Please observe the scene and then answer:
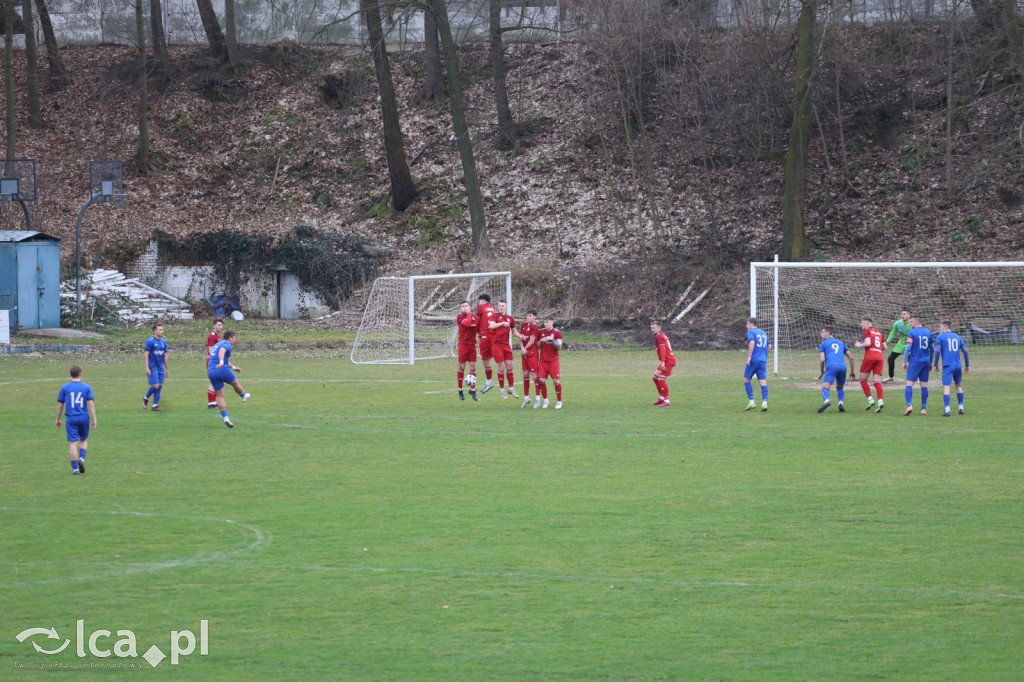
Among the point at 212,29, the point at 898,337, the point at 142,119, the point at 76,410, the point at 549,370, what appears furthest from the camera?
the point at 212,29

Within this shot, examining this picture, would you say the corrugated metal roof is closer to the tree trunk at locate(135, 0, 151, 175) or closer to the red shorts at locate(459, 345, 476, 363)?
the tree trunk at locate(135, 0, 151, 175)

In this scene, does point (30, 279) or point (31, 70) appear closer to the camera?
point (30, 279)

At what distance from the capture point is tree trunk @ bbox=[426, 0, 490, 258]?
42594 millimetres

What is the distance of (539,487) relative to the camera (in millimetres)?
12680

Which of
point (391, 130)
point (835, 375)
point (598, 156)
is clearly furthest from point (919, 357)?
point (391, 130)

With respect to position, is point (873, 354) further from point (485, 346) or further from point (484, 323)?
point (485, 346)

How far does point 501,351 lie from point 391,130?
27.1 m

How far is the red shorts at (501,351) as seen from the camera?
21641mm

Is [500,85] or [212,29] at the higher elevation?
[212,29]

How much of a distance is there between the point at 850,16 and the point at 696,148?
7.96 m

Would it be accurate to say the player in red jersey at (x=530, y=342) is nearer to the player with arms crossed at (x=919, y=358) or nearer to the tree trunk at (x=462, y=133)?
the player with arms crossed at (x=919, y=358)

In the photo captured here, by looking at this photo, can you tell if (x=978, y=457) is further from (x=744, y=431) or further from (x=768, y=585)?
(x=768, y=585)

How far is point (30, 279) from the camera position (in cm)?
3719

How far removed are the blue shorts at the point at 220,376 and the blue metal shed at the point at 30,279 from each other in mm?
21626
